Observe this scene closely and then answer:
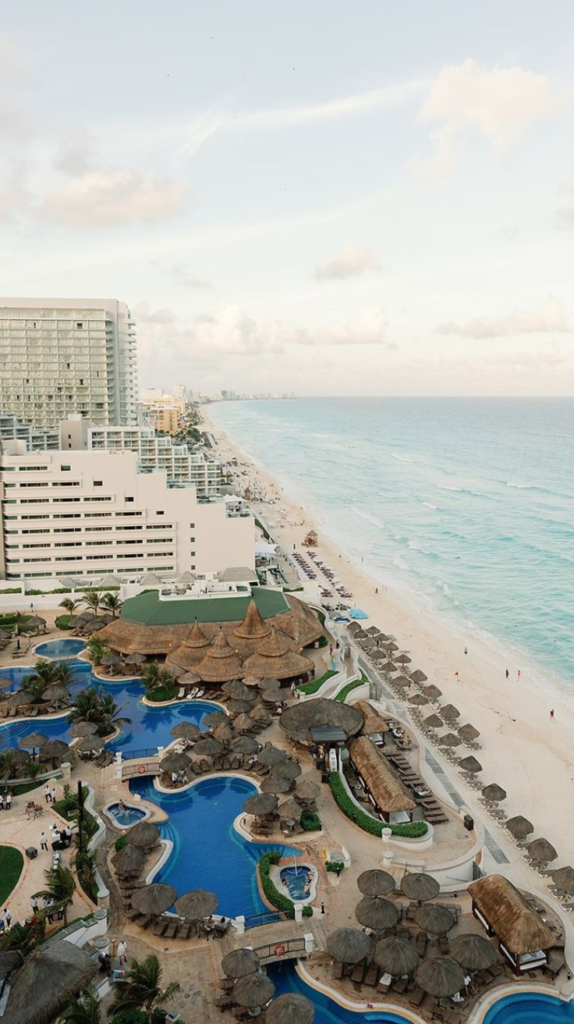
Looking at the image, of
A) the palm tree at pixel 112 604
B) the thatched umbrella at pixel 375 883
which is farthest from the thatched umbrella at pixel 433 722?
the palm tree at pixel 112 604

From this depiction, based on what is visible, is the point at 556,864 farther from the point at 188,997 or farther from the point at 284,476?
the point at 284,476

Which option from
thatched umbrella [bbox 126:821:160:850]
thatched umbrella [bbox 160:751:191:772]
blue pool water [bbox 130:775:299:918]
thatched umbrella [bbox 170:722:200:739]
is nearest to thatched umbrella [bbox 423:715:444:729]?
blue pool water [bbox 130:775:299:918]

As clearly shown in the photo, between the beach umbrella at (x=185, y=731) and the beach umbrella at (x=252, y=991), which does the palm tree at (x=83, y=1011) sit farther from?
the beach umbrella at (x=185, y=731)

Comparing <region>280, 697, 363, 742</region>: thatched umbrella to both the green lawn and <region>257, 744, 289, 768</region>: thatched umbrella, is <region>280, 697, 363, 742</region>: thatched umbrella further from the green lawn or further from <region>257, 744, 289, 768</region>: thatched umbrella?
the green lawn

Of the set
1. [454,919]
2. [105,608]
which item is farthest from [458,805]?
[105,608]

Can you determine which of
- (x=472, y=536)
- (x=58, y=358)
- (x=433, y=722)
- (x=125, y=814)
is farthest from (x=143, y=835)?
(x=58, y=358)

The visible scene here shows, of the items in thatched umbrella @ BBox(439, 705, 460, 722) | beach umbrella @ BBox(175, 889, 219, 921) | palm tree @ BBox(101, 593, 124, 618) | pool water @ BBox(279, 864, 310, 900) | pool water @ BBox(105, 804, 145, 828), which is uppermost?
palm tree @ BBox(101, 593, 124, 618)

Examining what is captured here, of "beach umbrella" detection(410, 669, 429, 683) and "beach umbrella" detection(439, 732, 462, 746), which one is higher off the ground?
"beach umbrella" detection(410, 669, 429, 683)
